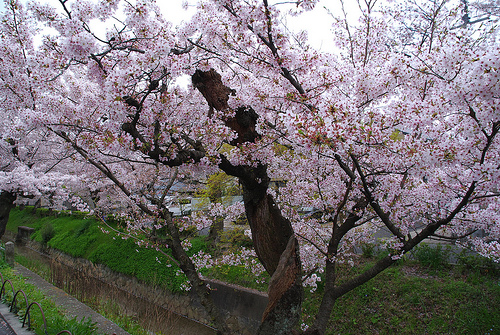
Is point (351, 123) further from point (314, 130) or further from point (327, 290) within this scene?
point (327, 290)

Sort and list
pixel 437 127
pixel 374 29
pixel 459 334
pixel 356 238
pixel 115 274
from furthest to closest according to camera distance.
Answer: pixel 115 274
pixel 356 238
pixel 459 334
pixel 374 29
pixel 437 127

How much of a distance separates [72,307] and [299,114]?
627 cm

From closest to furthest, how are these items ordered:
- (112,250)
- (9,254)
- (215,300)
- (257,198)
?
(257,198) < (215,300) < (9,254) < (112,250)

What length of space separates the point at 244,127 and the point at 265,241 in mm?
1956

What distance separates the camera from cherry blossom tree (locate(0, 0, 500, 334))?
265 cm

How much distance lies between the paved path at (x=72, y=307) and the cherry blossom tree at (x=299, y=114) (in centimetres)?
160

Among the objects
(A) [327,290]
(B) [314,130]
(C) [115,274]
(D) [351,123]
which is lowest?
(C) [115,274]

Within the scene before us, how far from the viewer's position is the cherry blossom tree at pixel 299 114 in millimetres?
2646

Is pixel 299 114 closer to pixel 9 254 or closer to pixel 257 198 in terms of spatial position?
pixel 257 198

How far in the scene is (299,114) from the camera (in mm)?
2982

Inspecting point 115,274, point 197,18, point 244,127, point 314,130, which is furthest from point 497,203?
point 115,274

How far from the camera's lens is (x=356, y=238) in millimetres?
5707

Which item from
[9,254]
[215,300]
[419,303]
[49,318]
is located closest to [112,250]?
[9,254]

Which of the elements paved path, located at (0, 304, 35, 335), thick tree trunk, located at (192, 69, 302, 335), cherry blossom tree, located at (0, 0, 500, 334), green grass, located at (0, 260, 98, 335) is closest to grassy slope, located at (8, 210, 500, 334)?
cherry blossom tree, located at (0, 0, 500, 334)
